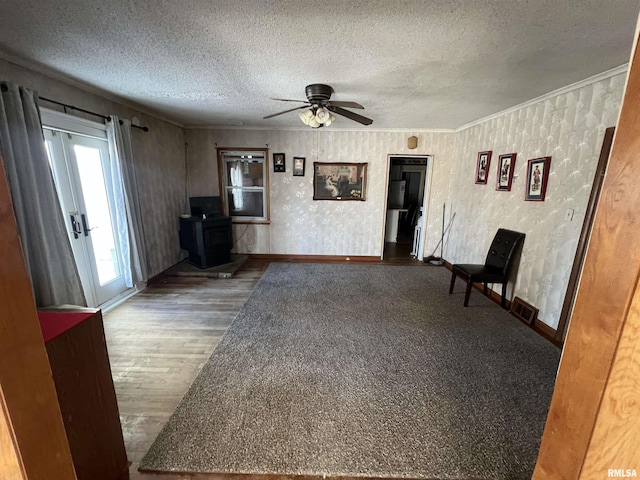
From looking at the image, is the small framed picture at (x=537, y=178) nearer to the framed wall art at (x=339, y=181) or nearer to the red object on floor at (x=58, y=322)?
the framed wall art at (x=339, y=181)

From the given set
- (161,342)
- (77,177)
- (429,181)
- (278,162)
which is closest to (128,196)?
(77,177)

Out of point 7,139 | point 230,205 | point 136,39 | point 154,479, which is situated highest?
point 136,39

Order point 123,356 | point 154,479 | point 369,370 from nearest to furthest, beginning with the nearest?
point 154,479, point 369,370, point 123,356

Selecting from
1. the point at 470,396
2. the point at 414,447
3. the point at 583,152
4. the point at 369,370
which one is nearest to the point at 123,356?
the point at 369,370

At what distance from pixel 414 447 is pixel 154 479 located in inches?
53.7

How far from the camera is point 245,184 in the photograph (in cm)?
488

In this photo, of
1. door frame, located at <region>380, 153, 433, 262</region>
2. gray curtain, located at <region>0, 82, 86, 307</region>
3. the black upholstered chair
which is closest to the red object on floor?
gray curtain, located at <region>0, 82, 86, 307</region>

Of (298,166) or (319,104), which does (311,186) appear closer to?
(298,166)

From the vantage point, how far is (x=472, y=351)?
2.28 metres

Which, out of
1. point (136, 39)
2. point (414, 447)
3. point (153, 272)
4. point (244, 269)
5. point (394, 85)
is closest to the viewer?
point (414, 447)

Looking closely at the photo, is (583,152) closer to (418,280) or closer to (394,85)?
(394,85)

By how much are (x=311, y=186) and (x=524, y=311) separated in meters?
3.55

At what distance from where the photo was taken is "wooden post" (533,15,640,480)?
1.98 ft

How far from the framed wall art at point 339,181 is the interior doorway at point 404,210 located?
66 centimetres
